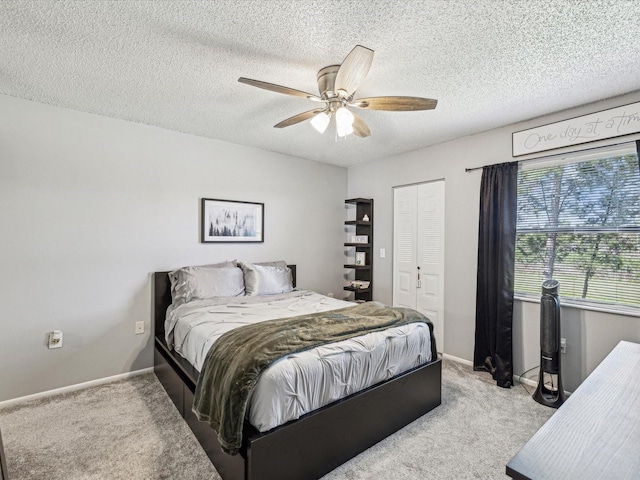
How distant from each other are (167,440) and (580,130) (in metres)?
4.05

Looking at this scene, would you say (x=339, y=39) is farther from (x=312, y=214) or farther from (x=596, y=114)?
(x=312, y=214)

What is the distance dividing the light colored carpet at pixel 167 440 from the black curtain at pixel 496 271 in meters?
0.39

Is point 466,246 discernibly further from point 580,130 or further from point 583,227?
point 580,130

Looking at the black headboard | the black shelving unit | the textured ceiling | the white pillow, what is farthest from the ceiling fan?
the black shelving unit

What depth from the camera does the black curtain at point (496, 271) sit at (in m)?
3.04

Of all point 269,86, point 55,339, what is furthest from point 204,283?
point 269,86

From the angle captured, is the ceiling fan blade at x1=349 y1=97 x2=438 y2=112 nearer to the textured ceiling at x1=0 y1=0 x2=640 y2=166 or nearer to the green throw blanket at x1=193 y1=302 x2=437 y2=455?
the textured ceiling at x1=0 y1=0 x2=640 y2=166

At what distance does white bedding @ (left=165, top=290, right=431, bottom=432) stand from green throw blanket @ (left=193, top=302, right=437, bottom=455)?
0.06m

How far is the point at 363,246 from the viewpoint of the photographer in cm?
457

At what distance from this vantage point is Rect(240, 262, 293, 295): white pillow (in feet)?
11.3

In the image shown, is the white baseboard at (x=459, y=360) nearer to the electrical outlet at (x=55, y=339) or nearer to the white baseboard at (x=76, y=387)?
the white baseboard at (x=76, y=387)

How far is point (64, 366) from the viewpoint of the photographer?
110 inches

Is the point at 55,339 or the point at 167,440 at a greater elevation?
the point at 55,339

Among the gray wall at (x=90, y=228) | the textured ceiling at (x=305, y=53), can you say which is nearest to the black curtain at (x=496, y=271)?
the textured ceiling at (x=305, y=53)
